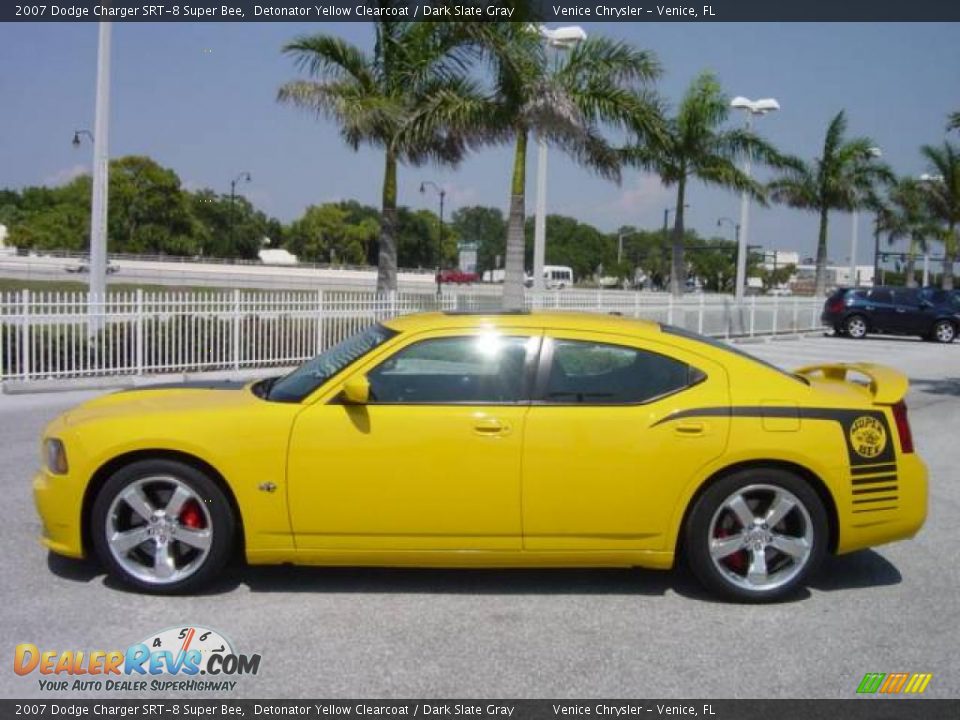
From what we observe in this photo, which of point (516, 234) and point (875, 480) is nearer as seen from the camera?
point (875, 480)

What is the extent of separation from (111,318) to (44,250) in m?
71.6

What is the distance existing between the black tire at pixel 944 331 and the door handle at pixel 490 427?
2744cm

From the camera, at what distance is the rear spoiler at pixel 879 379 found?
5.16m

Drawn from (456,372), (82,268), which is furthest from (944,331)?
(82,268)

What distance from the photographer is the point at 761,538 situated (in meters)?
4.94

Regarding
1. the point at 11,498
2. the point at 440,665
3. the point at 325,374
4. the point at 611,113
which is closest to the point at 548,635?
the point at 440,665

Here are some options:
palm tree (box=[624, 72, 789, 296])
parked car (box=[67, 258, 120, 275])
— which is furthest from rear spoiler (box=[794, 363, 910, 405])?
parked car (box=[67, 258, 120, 275])

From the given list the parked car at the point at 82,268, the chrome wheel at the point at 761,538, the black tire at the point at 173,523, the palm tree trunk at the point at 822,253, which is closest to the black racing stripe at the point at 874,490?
the chrome wheel at the point at 761,538

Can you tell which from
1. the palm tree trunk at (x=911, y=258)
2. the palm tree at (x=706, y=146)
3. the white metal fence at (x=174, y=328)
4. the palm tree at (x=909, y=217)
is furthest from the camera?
the palm tree trunk at (x=911, y=258)

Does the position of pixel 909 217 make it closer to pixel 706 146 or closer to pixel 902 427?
pixel 706 146

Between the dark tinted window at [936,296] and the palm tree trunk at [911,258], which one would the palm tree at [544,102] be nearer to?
the dark tinted window at [936,296]

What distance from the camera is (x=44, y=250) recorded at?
79.2m

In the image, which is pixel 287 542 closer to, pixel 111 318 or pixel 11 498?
pixel 11 498

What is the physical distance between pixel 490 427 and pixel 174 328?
36.3ft
